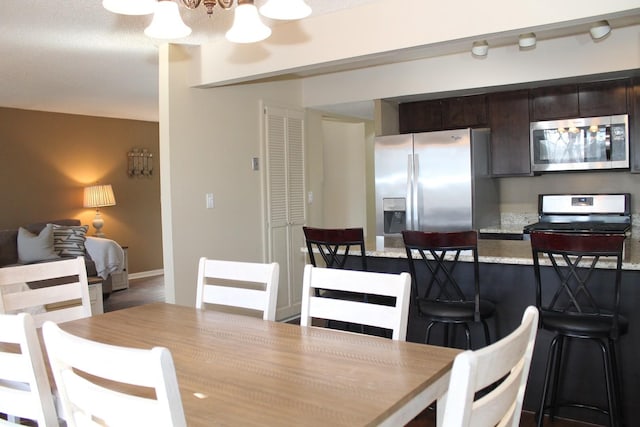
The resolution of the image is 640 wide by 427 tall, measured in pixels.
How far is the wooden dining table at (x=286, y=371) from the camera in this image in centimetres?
115

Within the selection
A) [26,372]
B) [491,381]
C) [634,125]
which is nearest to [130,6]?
[26,372]

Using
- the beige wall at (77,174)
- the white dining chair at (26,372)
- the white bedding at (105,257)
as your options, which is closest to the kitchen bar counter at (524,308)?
the white dining chair at (26,372)

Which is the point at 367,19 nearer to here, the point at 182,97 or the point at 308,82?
the point at 182,97

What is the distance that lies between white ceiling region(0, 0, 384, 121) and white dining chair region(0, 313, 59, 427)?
219 cm

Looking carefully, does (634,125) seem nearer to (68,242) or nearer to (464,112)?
(464,112)

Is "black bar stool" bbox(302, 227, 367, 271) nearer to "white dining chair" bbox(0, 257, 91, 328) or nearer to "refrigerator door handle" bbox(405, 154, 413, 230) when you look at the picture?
"white dining chair" bbox(0, 257, 91, 328)

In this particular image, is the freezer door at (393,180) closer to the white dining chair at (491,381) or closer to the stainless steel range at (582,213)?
the stainless steel range at (582,213)

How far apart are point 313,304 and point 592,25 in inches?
117

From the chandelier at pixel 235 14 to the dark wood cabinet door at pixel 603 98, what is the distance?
328cm

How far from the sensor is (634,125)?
4184mm

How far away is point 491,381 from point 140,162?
744cm

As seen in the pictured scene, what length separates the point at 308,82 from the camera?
5336 mm

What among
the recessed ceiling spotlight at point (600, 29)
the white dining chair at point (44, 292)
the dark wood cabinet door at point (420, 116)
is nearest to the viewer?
the white dining chair at point (44, 292)

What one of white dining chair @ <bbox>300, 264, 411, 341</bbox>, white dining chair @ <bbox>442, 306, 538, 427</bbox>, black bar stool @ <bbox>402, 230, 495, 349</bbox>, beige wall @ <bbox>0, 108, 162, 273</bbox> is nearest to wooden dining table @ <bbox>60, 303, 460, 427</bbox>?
white dining chair @ <bbox>300, 264, 411, 341</bbox>
